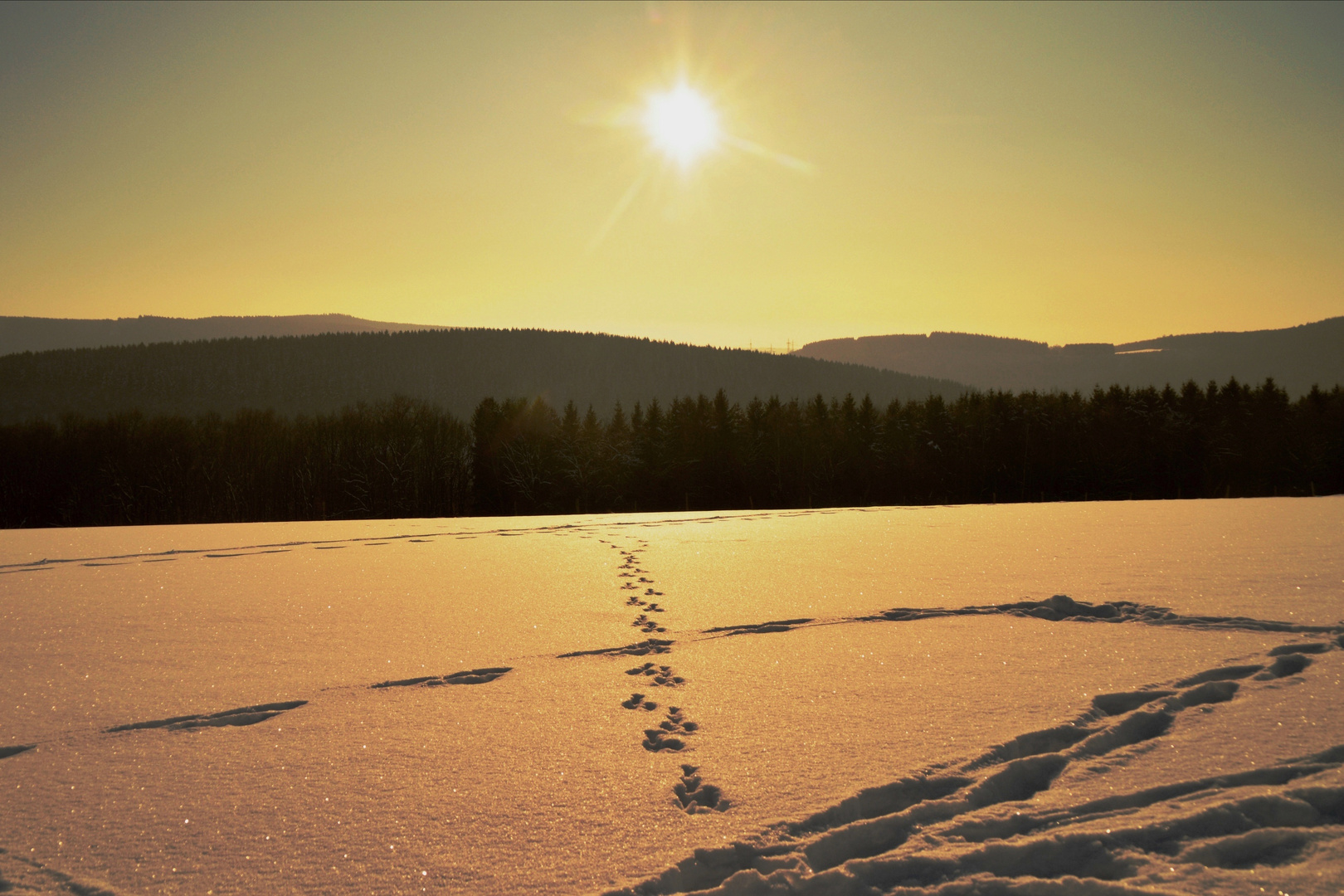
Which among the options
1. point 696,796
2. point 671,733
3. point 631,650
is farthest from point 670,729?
point 631,650

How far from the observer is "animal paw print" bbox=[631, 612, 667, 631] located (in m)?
5.24

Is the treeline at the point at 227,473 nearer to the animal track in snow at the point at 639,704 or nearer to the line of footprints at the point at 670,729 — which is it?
the line of footprints at the point at 670,729

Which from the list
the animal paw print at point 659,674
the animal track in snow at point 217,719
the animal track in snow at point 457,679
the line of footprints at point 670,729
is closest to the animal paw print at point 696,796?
the line of footprints at point 670,729

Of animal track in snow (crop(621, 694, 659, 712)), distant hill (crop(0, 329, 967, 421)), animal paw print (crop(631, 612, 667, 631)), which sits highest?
distant hill (crop(0, 329, 967, 421))

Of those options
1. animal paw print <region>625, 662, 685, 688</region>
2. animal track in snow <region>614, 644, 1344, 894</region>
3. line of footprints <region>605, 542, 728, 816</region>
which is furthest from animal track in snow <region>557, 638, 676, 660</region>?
animal track in snow <region>614, 644, 1344, 894</region>

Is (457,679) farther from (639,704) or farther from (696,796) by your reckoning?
(696,796)

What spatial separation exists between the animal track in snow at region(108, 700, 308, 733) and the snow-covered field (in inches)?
0.9

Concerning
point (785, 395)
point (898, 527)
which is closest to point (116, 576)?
point (898, 527)

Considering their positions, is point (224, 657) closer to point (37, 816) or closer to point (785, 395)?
point (37, 816)

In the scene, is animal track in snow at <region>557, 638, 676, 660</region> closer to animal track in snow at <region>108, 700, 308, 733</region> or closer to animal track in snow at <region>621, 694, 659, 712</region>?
animal track in snow at <region>621, 694, 659, 712</region>

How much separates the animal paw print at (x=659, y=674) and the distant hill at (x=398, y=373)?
115m

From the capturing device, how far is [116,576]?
8.17 metres

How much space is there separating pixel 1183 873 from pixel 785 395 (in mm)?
173390

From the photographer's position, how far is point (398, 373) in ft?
519
